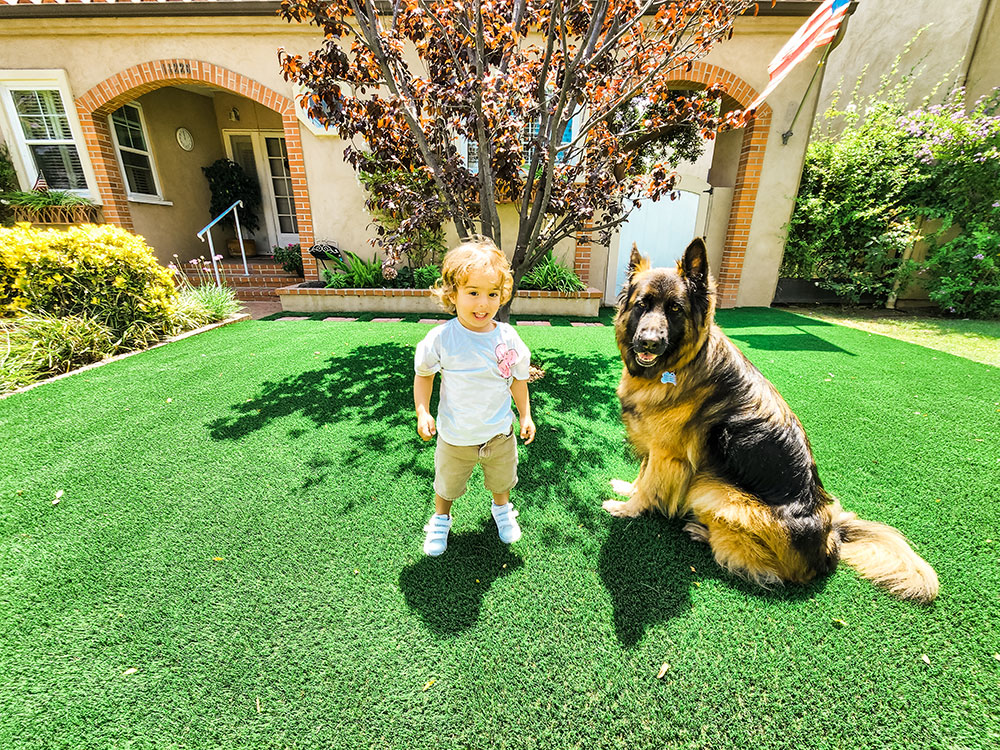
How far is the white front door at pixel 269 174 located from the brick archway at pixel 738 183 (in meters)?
8.72

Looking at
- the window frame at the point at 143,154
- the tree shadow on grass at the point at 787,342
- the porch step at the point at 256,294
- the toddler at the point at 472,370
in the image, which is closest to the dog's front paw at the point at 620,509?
the toddler at the point at 472,370

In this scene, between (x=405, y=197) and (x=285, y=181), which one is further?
(x=285, y=181)

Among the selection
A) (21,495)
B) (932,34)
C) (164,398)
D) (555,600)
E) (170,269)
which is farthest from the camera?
(932,34)

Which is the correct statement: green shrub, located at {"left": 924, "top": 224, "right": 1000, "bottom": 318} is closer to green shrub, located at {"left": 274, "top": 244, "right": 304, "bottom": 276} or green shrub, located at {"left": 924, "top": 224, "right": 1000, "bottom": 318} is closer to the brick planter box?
the brick planter box

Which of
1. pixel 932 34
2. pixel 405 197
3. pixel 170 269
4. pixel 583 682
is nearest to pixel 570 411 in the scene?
pixel 583 682

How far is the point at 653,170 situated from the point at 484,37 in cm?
195

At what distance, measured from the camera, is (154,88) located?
25.1 feet

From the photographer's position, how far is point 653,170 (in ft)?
12.5

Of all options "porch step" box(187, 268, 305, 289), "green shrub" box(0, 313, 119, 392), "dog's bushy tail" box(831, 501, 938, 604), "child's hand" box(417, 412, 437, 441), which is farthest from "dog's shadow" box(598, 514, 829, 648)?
"porch step" box(187, 268, 305, 289)

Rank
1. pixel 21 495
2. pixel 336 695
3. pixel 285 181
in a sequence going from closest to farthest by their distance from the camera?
pixel 336 695 < pixel 21 495 < pixel 285 181

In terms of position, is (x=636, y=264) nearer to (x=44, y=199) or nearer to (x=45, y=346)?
(x=45, y=346)

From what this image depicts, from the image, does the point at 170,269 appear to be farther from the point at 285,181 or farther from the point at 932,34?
the point at 932,34

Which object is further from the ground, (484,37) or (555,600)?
(484,37)

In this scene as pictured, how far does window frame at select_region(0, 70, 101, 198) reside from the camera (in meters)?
7.43
